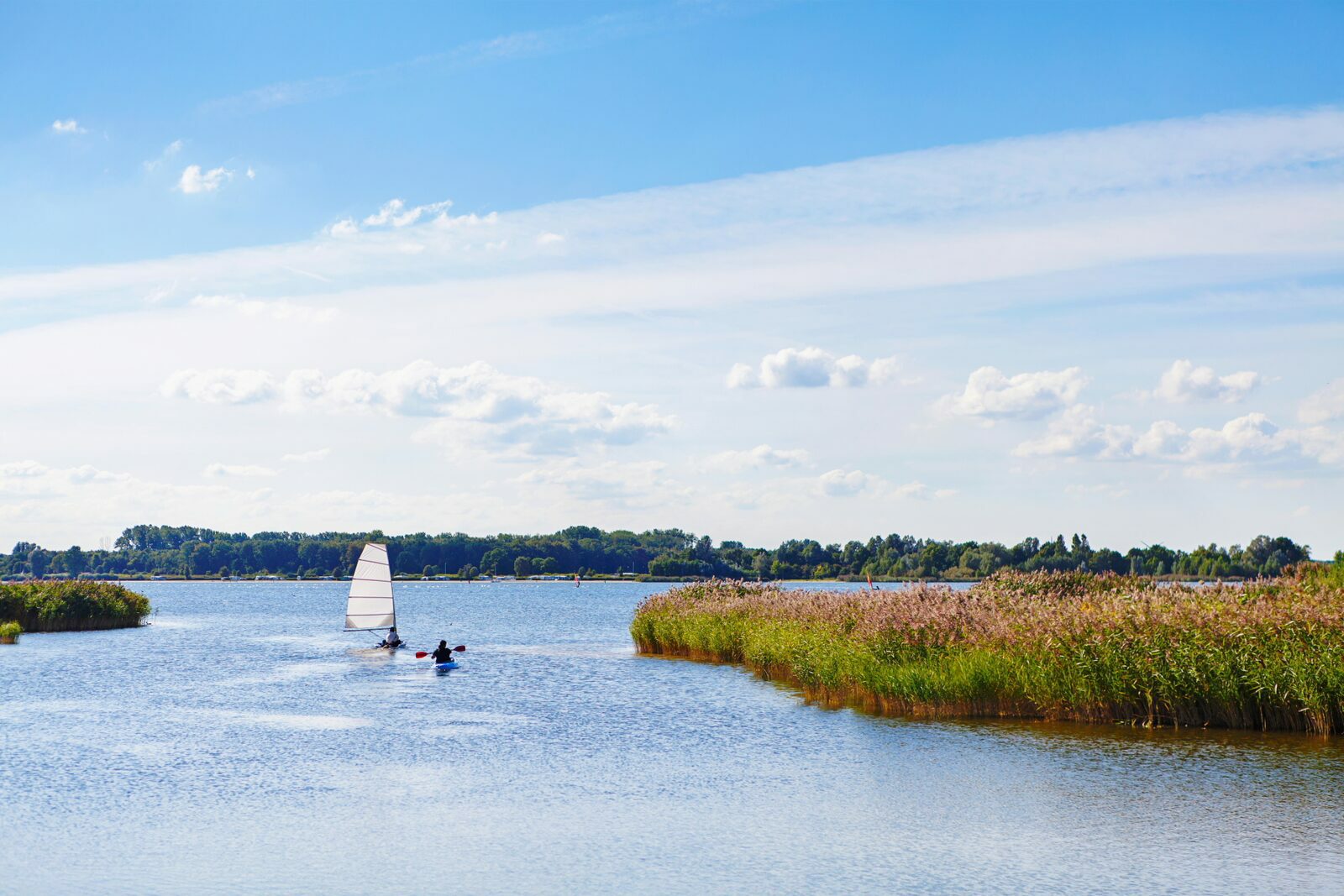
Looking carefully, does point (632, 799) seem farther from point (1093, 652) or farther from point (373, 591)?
point (373, 591)

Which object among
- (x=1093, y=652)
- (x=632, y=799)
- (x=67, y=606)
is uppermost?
(x=1093, y=652)

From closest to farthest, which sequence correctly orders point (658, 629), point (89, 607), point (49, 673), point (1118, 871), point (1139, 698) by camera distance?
point (1118, 871), point (1139, 698), point (49, 673), point (658, 629), point (89, 607)

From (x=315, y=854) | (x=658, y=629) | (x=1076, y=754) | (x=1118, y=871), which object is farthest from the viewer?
(x=658, y=629)

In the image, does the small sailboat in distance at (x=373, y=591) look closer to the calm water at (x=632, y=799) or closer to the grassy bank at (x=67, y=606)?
the calm water at (x=632, y=799)

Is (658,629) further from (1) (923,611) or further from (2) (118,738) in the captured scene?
(2) (118,738)

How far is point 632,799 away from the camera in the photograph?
2108cm

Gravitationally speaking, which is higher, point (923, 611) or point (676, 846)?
point (923, 611)

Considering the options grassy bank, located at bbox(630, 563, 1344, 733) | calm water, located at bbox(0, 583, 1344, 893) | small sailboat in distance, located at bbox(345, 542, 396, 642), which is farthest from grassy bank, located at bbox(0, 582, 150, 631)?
→ grassy bank, located at bbox(630, 563, 1344, 733)

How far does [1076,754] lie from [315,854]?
14.8 meters

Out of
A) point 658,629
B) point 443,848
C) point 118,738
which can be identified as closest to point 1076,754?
point 443,848

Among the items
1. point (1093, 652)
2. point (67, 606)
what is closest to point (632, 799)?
point (1093, 652)

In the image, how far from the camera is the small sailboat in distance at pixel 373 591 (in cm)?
6062

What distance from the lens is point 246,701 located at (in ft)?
124

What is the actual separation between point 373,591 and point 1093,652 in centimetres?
4103
